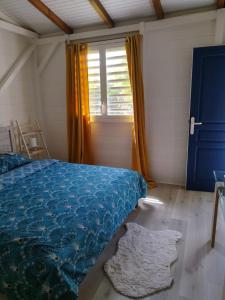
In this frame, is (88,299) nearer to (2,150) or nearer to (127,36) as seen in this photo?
(2,150)

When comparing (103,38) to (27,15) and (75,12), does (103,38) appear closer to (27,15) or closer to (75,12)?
(75,12)

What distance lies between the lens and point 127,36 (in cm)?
325

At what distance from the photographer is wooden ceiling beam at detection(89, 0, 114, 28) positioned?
2.88 meters

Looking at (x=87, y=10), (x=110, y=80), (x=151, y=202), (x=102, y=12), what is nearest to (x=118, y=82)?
(x=110, y=80)

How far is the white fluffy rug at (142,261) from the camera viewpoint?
1.61m

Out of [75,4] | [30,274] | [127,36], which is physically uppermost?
A: [75,4]

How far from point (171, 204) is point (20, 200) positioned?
185 cm

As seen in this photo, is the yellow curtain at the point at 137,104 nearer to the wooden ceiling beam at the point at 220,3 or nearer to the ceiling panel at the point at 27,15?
the wooden ceiling beam at the point at 220,3

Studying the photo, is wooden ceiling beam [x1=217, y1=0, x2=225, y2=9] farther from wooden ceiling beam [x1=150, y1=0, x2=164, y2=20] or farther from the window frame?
the window frame

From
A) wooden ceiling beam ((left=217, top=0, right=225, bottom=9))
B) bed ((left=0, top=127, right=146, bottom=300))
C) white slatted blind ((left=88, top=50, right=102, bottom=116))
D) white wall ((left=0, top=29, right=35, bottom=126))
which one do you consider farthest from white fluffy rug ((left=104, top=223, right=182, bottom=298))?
wooden ceiling beam ((left=217, top=0, right=225, bottom=9))

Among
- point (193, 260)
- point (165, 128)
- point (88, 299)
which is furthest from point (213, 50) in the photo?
point (88, 299)

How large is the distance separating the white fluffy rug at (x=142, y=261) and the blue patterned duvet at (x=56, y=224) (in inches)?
9.8

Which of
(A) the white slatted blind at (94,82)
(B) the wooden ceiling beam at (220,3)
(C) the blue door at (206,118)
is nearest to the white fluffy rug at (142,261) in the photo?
(C) the blue door at (206,118)

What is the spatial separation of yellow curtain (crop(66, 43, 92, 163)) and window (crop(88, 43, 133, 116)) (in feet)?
0.37
